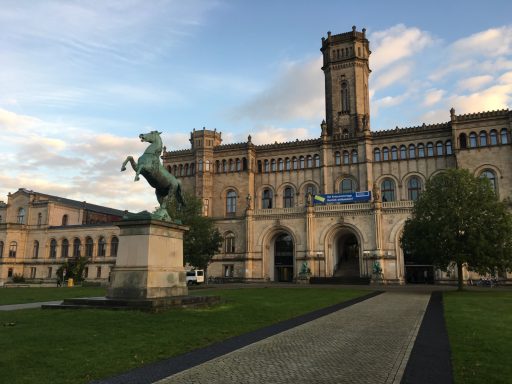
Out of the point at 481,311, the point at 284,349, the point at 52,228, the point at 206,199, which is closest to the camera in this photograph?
the point at 284,349

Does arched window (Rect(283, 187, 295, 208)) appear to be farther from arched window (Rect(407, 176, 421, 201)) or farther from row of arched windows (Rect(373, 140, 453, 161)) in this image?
arched window (Rect(407, 176, 421, 201))

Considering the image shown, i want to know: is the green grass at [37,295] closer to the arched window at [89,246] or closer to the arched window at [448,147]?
the arched window at [89,246]

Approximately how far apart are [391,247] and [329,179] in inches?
640

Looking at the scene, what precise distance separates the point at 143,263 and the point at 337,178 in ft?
169

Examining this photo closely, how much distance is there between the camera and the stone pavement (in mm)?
9031

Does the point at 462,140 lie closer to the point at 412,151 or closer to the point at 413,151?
the point at 413,151

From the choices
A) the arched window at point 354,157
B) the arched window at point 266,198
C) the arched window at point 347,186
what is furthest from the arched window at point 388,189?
the arched window at point 266,198

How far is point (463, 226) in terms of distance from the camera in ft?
119

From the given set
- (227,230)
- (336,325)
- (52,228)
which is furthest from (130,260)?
(52,228)

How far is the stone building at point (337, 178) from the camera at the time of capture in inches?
2276

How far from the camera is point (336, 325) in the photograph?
16.7 meters

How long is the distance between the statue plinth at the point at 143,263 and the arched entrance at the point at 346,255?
1685 inches

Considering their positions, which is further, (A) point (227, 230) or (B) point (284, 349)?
(A) point (227, 230)

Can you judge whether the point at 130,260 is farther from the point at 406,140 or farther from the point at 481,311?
the point at 406,140
